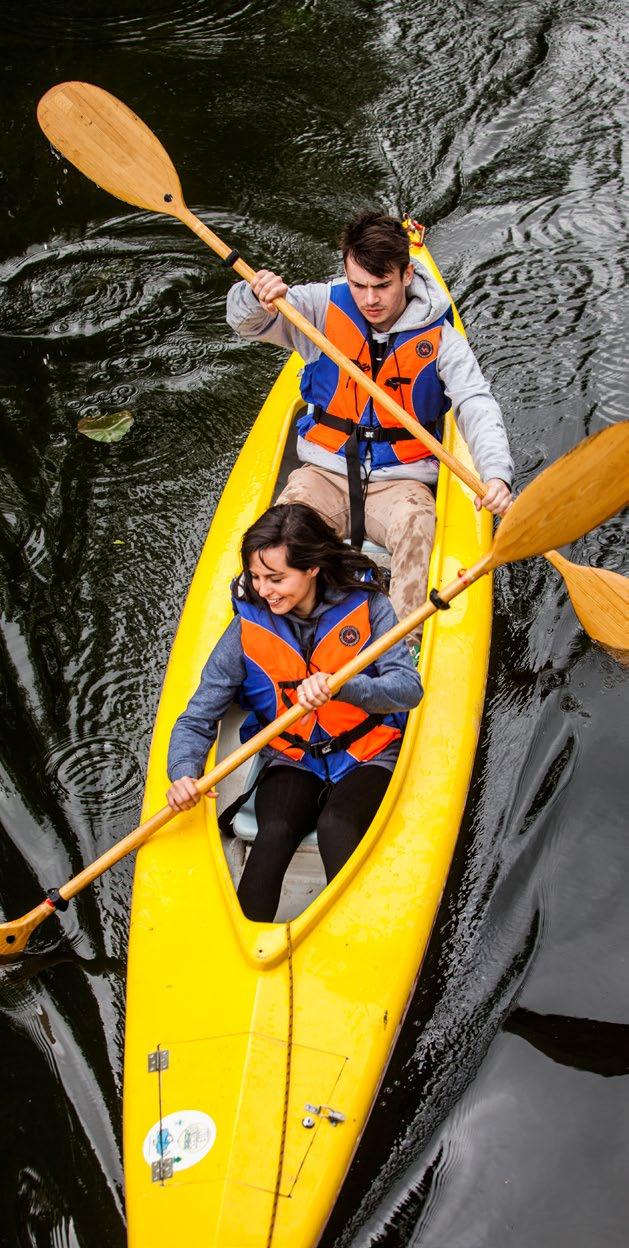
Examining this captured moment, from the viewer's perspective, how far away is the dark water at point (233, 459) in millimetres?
2836

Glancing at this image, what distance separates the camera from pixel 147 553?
4496mm

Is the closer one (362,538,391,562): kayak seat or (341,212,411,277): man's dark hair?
(341,212,411,277): man's dark hair

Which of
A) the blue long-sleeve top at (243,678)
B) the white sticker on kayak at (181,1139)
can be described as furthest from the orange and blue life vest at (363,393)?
the white sticker on kayak at (181,1139)

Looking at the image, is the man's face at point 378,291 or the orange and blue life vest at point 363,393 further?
the orange and blue life vest at point 363,393

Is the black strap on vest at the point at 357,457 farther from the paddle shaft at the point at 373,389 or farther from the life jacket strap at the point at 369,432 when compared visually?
the paddle shaft at the point at 373,389

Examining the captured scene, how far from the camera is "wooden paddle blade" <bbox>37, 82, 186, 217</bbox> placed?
4.26m

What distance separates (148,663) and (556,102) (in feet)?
14.9

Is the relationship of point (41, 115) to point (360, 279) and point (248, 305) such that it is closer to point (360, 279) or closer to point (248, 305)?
point (248, 305)

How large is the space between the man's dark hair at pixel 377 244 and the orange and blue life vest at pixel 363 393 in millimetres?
295

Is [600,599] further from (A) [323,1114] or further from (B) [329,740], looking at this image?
(A) [323,1114]

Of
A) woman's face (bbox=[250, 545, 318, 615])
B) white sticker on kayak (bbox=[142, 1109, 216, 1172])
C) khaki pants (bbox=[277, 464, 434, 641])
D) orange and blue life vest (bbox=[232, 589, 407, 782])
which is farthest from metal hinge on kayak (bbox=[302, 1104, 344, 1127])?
khaki pants (bbox=[277, 464, 434, 641])

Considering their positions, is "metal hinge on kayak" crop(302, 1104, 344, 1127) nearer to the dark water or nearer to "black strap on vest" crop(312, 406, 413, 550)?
the dark water

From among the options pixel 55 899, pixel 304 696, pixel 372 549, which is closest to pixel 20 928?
pixel 55 899

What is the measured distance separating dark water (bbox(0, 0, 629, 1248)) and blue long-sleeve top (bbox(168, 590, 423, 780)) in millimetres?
634
